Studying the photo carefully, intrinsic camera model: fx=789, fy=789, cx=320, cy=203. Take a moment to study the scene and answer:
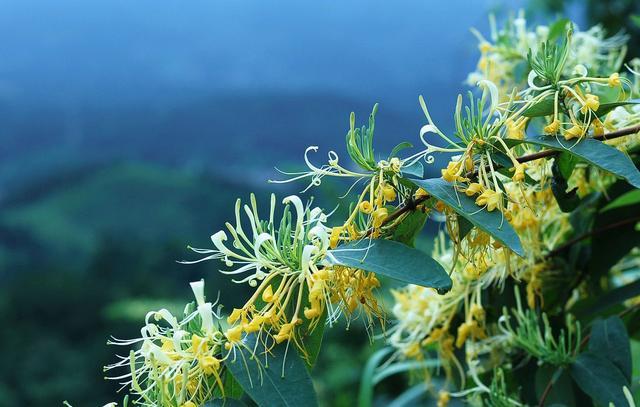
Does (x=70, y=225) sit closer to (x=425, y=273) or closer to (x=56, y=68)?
(x=56, y=68)

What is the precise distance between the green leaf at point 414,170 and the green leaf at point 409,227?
2 cm

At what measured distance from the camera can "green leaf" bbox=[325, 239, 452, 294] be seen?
1.02 feet

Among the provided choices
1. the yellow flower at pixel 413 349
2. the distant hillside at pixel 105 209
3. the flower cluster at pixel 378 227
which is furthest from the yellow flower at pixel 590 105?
the distant hillside at pixel 105 209

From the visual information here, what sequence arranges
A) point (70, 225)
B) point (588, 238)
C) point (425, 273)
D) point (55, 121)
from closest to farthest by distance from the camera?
point (425, 273) < point (588, 238) < point (70, 225) < point (55, 121)

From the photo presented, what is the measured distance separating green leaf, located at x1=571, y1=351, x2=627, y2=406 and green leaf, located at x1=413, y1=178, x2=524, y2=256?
0.16m

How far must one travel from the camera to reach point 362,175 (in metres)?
0.35

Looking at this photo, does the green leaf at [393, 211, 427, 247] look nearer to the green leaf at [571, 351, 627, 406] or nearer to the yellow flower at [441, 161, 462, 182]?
the yellow flower at [441, 161, 462, 182]

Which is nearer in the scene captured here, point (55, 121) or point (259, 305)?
point (259, 305)

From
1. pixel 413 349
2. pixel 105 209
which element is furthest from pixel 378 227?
pixel 105 209

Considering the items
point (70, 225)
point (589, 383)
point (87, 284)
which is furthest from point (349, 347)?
point (589, 383)

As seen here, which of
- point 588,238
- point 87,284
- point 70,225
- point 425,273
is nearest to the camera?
point 425,273

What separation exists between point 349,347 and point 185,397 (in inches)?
74.7

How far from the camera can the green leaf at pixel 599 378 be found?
0.42m

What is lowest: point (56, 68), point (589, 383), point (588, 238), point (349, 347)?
point (589, 383)
